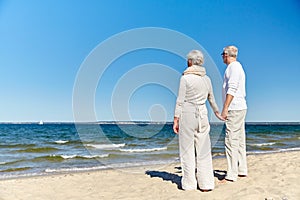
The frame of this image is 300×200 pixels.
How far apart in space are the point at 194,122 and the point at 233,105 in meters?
0.66

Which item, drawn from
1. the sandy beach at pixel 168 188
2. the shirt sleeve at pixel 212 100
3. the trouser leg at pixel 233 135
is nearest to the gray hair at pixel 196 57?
the shirt sleeve at pixel 212 100

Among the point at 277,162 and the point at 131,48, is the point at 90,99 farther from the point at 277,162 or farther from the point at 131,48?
the point at 277,162

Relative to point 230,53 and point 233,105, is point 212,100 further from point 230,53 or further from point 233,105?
point 230,53

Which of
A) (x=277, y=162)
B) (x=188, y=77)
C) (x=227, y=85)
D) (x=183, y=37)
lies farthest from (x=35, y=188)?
(x=277, y=162)

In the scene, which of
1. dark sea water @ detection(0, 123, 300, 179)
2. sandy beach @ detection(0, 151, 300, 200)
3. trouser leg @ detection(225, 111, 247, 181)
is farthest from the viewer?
dark sea water @ detection(0, 123, 300, 179)

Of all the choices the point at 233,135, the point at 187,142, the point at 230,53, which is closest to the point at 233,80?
the point at 230,53

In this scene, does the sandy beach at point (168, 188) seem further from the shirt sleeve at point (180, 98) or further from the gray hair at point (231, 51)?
the gray hair at point (231, 51)

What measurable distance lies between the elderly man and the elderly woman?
13.1 inches

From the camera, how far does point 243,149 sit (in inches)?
169

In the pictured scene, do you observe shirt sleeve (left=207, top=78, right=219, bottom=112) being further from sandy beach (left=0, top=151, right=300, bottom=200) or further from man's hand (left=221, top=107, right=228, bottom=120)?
sandy beach (left=0, top=151, right=300, bottom=200)

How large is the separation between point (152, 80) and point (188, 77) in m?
3.05

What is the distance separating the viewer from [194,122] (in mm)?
3783

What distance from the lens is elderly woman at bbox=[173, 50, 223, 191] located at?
379cm

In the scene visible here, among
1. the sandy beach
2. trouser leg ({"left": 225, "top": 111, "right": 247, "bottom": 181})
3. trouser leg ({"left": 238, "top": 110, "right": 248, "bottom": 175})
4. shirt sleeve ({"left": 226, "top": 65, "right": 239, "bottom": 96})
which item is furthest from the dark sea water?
shirt sleeve ({"left": 226, "top": 65, "right": 239, "bottom": 96})
